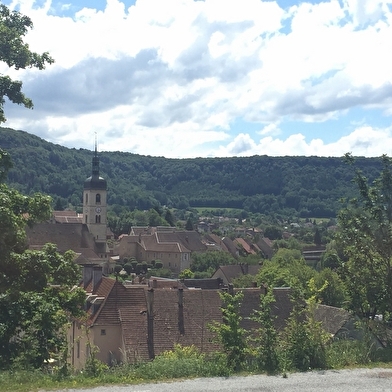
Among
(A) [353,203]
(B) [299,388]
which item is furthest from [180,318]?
(B) [299,388]

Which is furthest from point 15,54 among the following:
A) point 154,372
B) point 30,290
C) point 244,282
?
point 244,282

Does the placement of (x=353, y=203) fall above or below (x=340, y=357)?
above

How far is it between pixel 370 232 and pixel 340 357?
3.84 m

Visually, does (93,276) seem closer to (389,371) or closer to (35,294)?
(35,294)

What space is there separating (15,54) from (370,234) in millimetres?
9189

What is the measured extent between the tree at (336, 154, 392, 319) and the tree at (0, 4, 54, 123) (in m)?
8.07

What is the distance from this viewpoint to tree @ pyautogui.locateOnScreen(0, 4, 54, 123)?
1346cm

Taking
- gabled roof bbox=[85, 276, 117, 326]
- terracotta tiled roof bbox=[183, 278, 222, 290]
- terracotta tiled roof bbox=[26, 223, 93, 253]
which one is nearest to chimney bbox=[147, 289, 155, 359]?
gabled roof bbox=[85, 276, 117, 326]

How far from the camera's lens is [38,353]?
1142 centimetres

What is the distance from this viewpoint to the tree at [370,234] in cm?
1375

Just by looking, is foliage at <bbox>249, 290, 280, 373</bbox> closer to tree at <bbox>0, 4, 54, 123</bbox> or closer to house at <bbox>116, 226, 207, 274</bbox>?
tree at <bbox>0, 4, 54, 123</bbox>

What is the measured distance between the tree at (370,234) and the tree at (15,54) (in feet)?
26.5

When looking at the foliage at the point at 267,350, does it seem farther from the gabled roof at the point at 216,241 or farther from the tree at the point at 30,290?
the gabled roof at the point at 216,241

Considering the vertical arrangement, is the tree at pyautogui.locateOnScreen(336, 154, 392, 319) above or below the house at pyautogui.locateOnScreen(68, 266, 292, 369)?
above
